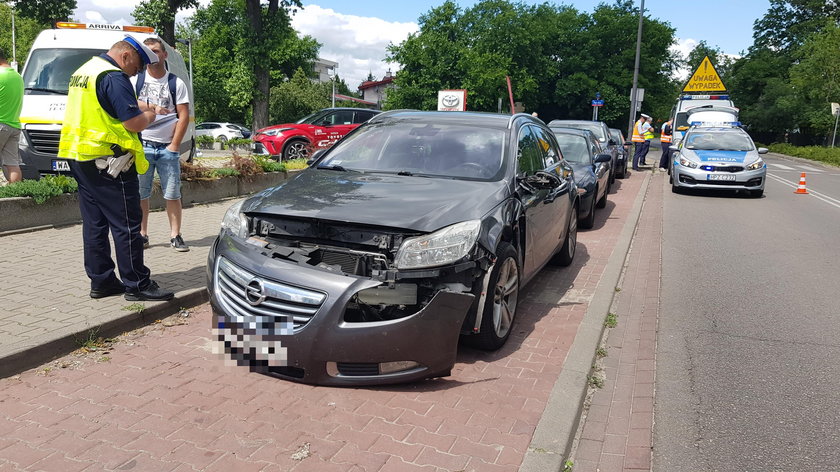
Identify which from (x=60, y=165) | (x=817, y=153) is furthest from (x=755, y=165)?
(x=817, y=153)

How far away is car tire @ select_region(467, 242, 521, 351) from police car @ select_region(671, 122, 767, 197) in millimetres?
11635

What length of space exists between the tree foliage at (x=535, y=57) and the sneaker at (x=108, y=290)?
154 ft

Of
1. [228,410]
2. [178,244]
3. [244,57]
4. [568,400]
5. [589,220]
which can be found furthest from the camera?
[244,57]

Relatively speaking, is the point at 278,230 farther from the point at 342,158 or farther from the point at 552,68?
the point at 552,68

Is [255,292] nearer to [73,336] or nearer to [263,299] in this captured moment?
[263,299]

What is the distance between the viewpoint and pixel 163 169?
669cm

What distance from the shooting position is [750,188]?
48.1 feet

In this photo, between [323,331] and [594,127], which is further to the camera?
[594,127]

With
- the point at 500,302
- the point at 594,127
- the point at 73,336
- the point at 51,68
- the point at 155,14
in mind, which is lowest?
the point at 73,336

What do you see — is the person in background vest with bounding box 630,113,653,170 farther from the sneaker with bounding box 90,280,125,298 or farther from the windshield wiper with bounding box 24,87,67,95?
the sneaker with bounding box 90,280,125,298

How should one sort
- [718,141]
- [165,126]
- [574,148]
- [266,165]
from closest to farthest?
[165,126] < [574,148] < [266,165] < [718,141]

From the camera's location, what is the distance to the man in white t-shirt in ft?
21.1

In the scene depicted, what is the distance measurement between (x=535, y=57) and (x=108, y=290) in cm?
5763

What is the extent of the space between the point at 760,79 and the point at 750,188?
5576cm
